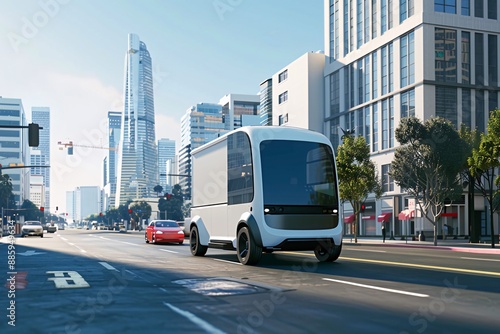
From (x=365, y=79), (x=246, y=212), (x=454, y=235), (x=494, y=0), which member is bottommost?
(x=454, y=235)

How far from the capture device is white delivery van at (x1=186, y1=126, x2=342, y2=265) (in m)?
14.2

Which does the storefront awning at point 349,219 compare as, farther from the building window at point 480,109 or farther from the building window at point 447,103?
the building window at point 480,109

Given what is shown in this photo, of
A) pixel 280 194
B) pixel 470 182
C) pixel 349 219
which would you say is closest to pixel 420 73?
pixel 470 182

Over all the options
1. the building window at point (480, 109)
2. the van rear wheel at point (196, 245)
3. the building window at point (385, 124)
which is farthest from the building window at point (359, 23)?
the van rear wheel at point (196, 245)

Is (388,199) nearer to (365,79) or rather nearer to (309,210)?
(365,79)

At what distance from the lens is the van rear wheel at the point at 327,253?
49.8ft

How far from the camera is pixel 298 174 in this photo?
48.6ft

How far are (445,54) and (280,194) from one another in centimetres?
4433

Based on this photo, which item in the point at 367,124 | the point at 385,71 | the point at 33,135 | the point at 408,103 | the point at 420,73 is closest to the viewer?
the point at 33,135

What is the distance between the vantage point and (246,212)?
14.7 metres

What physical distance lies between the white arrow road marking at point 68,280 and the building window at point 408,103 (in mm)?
45599

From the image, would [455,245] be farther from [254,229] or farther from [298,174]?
[254,229]

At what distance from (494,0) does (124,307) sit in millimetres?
57375

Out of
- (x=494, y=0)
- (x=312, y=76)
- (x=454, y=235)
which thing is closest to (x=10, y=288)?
(x=454, y=235)
